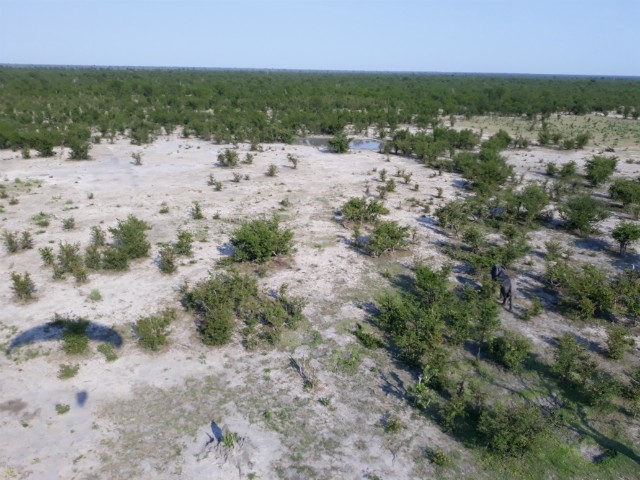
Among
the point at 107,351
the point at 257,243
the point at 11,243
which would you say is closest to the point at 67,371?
the point at 107,351

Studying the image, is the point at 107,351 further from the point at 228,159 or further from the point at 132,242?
the point at 228,159

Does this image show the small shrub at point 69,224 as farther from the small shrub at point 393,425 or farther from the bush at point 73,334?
the small shrub at point 393,425

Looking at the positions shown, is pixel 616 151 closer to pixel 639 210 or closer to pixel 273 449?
pixel 639 210

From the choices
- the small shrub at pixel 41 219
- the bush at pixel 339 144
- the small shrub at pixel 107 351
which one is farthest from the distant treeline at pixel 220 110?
the small shrub at pixel 107 351

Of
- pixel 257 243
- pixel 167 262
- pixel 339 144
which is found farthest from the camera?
pixel 339 144

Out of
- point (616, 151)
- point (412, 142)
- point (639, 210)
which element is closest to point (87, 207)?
point (412, 142)

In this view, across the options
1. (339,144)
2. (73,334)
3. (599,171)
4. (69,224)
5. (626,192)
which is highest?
(599,171)
